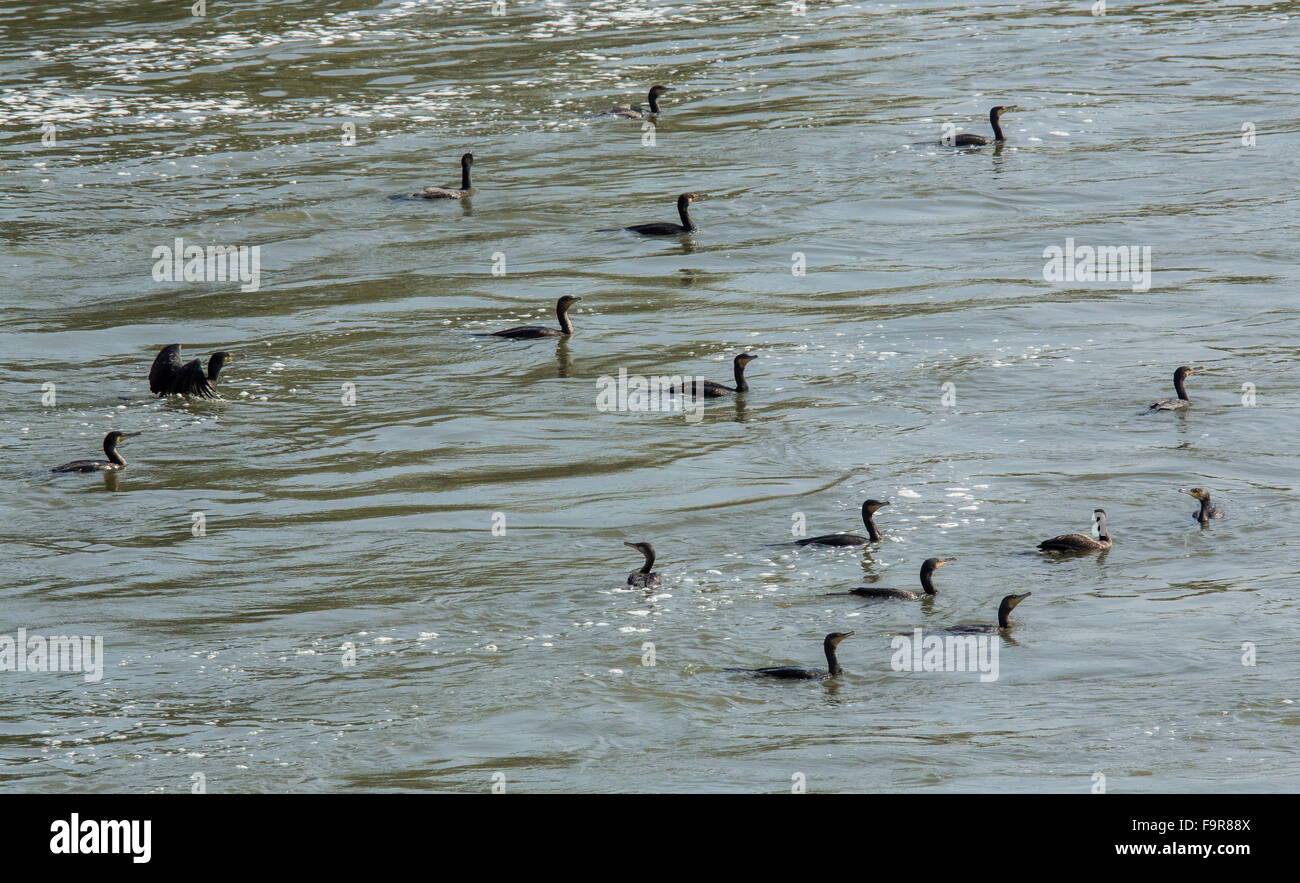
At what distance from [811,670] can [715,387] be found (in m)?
7.13

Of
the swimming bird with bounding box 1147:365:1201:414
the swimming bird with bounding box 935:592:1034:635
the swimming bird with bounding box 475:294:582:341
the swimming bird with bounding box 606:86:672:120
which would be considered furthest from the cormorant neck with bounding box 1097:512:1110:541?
the swimming bird with bounding box 606:86:672:120

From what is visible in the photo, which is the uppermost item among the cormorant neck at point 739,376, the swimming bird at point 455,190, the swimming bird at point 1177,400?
the swimming bird at point 455,190

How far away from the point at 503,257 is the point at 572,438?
7303 mm

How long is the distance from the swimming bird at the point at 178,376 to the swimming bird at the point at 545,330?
11.4ft

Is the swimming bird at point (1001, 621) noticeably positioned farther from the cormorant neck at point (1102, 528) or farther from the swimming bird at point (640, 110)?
the swimming bird at point (640, 110)

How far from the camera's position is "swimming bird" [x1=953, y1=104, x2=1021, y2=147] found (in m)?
31.6

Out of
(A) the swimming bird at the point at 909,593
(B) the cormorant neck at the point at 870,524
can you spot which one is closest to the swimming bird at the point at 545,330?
(B) the cormorant neck at the point at 870,524

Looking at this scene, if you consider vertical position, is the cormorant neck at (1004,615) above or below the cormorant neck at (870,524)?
below

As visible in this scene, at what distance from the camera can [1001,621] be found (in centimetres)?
1540

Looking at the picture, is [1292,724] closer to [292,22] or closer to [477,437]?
[477,437]

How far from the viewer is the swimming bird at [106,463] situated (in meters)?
19.1

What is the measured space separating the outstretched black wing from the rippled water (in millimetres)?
387

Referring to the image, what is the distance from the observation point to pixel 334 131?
109 feet

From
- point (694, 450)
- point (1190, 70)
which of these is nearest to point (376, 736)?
point (694, 450)
